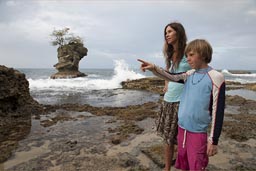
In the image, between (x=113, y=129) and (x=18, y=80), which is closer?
(x=113, y=129)

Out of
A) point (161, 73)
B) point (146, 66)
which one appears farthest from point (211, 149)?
point (146, 66)

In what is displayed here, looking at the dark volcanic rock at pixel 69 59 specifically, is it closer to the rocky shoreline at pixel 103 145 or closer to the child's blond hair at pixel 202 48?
the rocky shoreline at pixel 103 145

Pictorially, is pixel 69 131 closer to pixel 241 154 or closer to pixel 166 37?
pixel 241 154

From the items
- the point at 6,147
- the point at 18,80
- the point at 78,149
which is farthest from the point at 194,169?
the point at 18,80

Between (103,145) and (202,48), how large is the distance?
4384 mm

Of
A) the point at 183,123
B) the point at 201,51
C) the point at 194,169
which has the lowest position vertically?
the point at 194,169

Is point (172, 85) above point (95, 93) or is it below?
above

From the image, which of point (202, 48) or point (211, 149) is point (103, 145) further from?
point (202, 48)

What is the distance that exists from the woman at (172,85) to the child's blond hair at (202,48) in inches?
24.7

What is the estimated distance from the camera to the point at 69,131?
7781 millimetres

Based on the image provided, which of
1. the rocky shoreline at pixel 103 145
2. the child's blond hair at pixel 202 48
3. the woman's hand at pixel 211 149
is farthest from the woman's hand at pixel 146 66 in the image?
the rocky shoreline at pixel 103 145

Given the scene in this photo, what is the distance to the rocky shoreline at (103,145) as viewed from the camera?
495 cm

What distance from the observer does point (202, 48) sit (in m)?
2.54

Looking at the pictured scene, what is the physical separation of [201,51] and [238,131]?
18.5 feet
